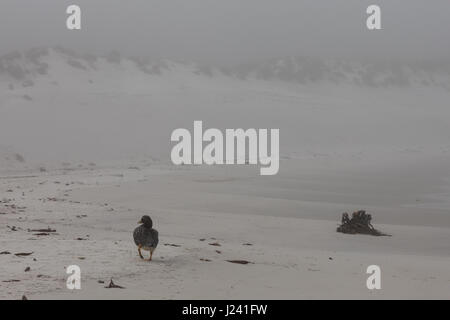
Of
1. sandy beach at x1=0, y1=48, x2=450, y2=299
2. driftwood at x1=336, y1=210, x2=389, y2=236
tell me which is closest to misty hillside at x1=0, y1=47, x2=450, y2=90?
sandy beach at x1=0, y1=48, x2=450, y2=299

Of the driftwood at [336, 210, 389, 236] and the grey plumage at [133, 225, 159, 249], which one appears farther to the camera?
the driftwood at [336, 210, 389, 236]

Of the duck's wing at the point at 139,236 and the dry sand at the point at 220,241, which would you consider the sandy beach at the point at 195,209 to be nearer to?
the dry sand at the point at 220,241

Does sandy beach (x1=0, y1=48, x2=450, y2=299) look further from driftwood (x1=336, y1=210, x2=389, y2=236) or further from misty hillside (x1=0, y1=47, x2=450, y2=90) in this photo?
misty hillside (x1=0, y1=47, x2=450, y2=90)

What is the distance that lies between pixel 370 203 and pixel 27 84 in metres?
71.0

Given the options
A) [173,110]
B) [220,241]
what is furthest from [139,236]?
→ [173,110]

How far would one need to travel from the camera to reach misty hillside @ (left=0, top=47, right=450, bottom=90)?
90688 mm

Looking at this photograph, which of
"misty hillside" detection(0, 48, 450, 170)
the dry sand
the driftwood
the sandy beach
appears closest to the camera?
the dry sand

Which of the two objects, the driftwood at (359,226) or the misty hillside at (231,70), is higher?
the misty hillside at (231,70)

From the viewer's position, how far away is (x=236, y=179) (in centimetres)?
3200

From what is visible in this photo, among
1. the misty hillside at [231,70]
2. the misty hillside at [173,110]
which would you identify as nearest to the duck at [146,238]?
the misty hillside at [173,110]

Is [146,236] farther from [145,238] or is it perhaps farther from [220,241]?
[220,241]

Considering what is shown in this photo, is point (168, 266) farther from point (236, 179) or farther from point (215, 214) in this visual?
point (236, 179)

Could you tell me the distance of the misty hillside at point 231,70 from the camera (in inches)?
3570
